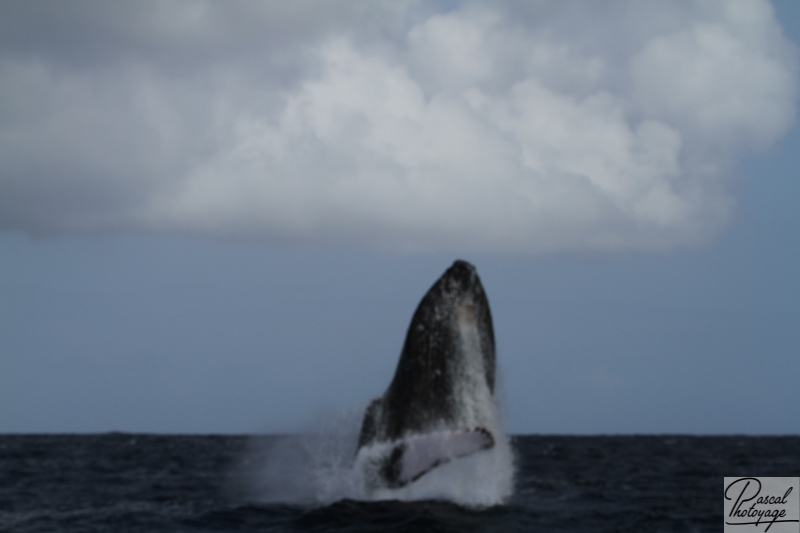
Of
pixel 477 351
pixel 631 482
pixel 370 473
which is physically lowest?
pixel 631 482

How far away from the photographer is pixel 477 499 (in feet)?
52.0

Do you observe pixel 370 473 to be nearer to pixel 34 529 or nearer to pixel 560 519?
pixel 560 519

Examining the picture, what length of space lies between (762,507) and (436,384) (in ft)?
16.8

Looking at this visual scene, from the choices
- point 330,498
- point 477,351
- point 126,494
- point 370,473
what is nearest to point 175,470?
point 126,494

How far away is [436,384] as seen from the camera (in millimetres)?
13688

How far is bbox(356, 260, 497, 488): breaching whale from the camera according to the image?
13492 millimetres

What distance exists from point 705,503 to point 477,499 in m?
5.64

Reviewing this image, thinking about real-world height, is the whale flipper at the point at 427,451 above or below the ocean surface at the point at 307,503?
above

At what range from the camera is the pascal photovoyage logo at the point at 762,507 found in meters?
12.6

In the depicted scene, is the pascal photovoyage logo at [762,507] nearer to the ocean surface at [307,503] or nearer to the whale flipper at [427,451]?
the ocean surface at [307,503]

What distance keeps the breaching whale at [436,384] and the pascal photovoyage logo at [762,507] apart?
376 cm

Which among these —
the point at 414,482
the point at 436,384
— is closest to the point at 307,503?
the point at 414,482

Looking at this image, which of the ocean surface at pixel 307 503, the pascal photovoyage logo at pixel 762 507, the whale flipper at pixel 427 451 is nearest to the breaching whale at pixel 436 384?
the whale flipper at pixel 427 451

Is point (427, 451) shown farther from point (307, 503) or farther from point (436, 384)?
point (307, 503)
